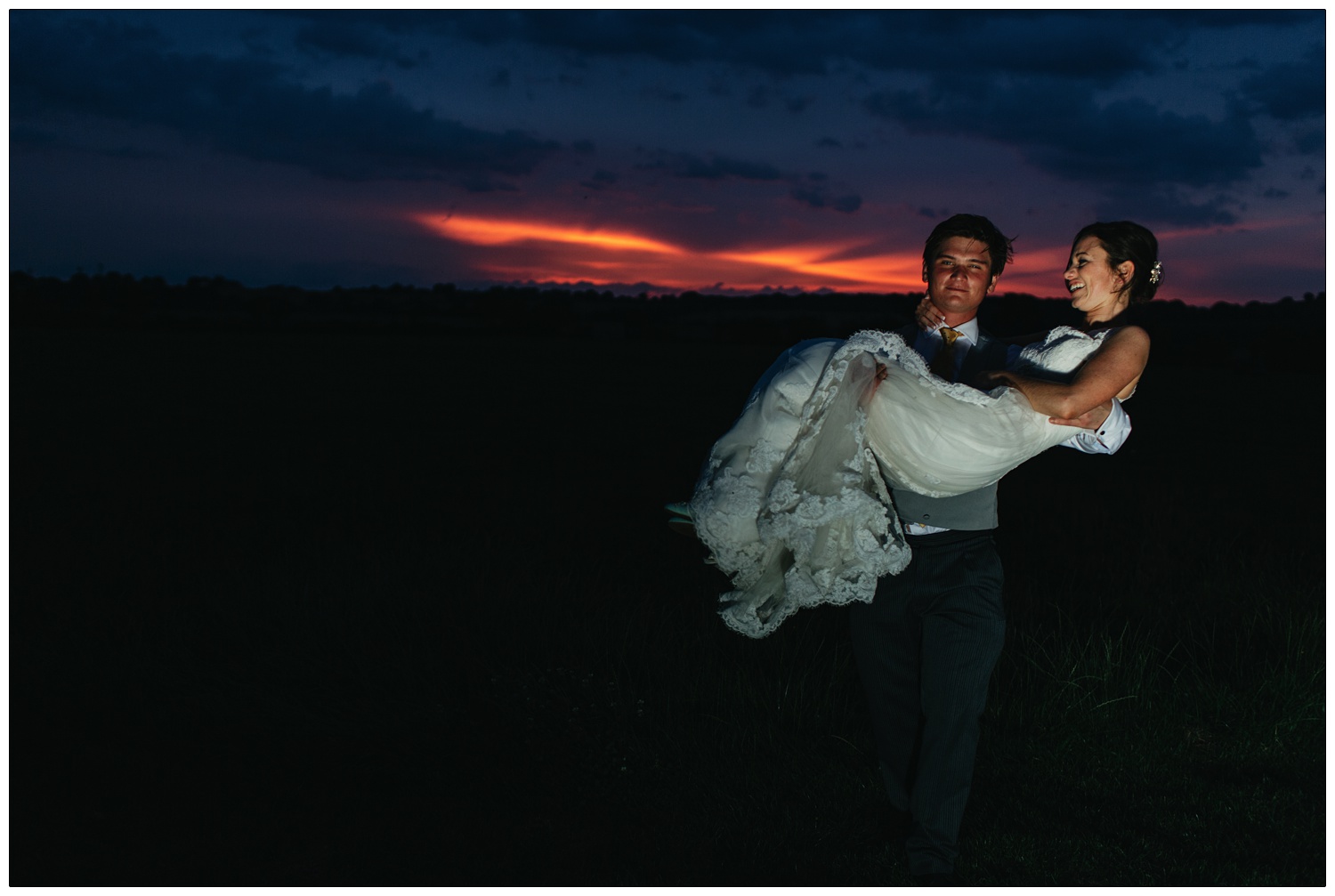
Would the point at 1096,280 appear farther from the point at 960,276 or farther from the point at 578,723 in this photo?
the point at 578,723

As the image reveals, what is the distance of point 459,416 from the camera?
26.7m

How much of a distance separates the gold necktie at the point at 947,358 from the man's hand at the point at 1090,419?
44 centimetres

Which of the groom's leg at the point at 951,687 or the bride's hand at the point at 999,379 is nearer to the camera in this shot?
the bride's hand at the point at 999,379

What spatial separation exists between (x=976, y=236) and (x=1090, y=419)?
731 mm

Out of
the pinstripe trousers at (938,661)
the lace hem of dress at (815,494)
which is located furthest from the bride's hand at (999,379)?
the pinstripe trousers at (938,661)

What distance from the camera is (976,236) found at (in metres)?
3.24

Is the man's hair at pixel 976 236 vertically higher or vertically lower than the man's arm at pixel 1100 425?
higher

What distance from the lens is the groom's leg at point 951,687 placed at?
345 centimetres

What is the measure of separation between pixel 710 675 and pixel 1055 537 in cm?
681

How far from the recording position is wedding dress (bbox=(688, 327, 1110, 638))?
3.12m

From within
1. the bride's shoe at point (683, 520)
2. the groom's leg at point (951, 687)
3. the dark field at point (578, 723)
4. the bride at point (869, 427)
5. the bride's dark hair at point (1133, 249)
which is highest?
the bride's dark hair at point (1133, 249)

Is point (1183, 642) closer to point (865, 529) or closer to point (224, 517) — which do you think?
point (865, 529)

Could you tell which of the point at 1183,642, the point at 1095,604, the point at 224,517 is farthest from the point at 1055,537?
the point at 224,517

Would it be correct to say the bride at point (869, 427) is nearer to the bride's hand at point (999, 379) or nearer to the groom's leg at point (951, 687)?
the bride's hand at point (999, 379)
